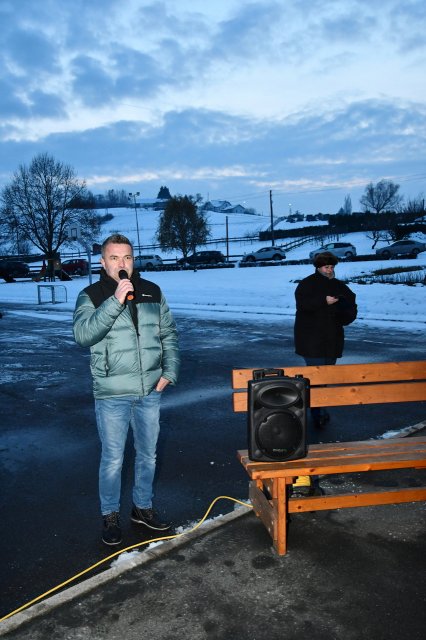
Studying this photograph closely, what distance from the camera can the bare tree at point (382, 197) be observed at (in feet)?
292

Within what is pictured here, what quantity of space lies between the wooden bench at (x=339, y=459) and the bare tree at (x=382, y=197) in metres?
89.5

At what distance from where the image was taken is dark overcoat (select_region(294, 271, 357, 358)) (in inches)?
233

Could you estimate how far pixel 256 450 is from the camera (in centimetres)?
351

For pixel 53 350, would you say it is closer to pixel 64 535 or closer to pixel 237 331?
pixel 237 331

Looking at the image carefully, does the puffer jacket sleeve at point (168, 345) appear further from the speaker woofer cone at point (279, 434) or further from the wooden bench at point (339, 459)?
the speaker woofer cone at point (279, 434)

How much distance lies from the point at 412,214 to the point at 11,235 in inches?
1956

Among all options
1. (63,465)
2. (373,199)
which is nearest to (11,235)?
(63,465)

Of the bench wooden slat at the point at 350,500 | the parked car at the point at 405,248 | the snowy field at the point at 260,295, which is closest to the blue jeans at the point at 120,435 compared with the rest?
the bench wooden slat at the point at 350,500

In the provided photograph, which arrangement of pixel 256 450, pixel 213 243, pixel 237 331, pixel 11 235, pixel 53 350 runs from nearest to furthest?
pixel 256 450 → pixel 53 350 → pixel 237 331 → pixel 11 235 → pixel 213 243

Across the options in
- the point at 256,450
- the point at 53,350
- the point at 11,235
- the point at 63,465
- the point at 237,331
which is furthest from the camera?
the point at 11,235

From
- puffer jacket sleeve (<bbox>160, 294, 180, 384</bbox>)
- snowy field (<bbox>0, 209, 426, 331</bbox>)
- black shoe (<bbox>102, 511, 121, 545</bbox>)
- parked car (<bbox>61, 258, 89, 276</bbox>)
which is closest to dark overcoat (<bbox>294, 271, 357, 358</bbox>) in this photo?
puffer jacket sleeve (<bbox>160, 294, 180, 384</bbox>)

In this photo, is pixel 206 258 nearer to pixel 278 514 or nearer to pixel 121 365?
pixel 121 365

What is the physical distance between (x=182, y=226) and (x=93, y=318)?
184 feet

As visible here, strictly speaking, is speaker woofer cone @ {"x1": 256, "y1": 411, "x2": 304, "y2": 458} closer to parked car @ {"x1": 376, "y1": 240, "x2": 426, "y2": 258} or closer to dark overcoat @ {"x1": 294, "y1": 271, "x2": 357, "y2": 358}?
dark overcoat @ {"x1": 294, "y1": 271, "x2": 357, "y2": 358}
